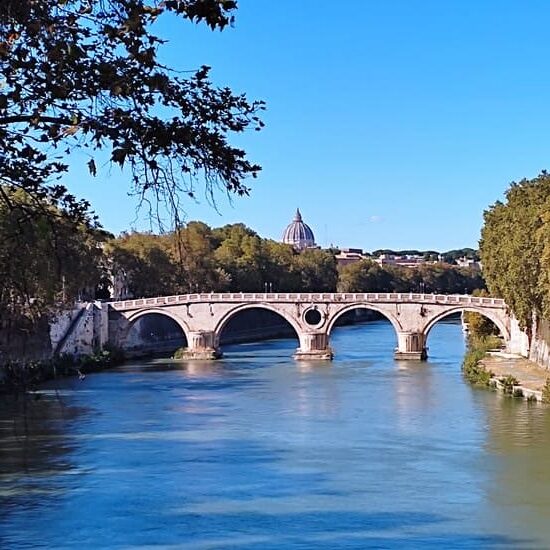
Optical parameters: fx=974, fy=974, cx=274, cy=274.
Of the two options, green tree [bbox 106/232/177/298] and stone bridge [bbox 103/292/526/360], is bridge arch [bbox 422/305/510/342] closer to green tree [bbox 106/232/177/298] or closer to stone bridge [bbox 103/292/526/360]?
stone bridge [bbox 103/292/526/360]

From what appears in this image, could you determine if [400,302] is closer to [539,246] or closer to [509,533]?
[539,246]

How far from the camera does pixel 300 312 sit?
29203 mm

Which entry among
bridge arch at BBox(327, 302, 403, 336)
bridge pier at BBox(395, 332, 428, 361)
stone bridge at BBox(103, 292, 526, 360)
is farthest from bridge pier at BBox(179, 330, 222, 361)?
bridge pier at BBox(395, 332, 428, 361)

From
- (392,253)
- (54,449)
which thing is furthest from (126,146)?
(392,253)

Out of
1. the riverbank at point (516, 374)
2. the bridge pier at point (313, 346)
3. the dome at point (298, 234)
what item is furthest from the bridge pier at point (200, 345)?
the dome at point (298, 234)

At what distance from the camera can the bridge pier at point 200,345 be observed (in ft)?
94.0

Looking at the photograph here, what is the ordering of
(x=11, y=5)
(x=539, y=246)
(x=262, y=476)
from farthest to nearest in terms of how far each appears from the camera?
(x=539, y=246)
(x=262, y=476)
(x=11, y=5)

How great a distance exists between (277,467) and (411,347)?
16283mm

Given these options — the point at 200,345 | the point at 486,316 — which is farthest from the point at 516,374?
the point at 200,345

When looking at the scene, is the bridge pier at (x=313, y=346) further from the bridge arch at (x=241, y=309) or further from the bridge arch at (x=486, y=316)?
the bridge arch at (x=486, y=316)

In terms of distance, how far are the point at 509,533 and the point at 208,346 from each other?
20401 mm

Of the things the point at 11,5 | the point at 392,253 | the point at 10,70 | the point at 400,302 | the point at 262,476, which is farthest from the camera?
the point at 392,253

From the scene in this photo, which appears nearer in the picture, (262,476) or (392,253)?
(262,476)

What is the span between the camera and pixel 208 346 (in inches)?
1139
